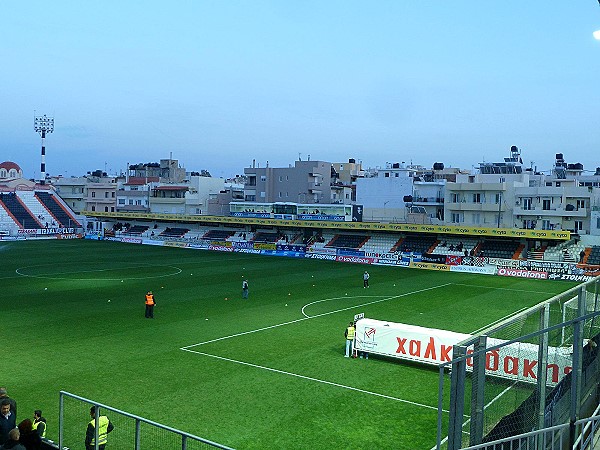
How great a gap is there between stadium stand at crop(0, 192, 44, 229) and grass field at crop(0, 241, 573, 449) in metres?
44.1

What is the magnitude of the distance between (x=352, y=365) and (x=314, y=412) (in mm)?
5187

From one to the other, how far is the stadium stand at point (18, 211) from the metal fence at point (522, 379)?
8919cm

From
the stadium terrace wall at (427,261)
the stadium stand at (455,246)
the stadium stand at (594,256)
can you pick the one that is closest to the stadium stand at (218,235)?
the stadium terrace wall at (427,261)

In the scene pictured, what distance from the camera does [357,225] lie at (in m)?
70.9

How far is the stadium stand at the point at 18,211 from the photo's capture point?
294 ft

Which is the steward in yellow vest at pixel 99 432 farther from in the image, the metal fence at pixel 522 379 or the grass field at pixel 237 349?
the metal fence at pixel 522 379

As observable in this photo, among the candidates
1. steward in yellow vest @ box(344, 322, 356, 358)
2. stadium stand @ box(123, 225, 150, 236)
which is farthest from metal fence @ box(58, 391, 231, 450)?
stadium stand @ box(123, 225, 150, 236)

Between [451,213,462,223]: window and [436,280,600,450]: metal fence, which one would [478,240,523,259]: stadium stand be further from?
[436,280,600,450]: metal fence

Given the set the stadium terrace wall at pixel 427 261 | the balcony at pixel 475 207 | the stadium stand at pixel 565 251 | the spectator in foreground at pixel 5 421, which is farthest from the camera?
the balcony at pixel 475 207

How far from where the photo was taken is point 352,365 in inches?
870

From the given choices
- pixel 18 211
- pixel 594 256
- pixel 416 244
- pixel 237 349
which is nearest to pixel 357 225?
pixel 416 244

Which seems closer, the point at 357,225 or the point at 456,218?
the point at 357,225

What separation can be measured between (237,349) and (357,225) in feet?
157

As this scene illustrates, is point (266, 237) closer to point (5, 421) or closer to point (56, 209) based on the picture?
point (56, 209)
